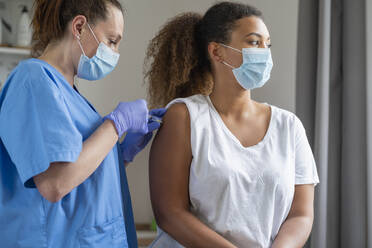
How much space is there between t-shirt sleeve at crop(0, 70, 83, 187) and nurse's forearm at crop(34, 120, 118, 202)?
0.02m

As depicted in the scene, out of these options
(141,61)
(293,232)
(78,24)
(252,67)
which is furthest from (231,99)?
(141,61)

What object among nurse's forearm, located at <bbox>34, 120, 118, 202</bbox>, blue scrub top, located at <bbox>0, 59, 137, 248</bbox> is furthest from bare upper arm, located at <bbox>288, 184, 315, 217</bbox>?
nurse's forearm, located at <bbox>34, 120, 118, 202</bbox>

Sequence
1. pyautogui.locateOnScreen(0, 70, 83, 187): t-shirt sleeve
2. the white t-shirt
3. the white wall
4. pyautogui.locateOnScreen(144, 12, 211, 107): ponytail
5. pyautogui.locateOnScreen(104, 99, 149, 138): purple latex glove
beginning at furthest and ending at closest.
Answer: the white wall < pyautogui.locateOnScreen(144, 12, 211, 107): ponytail < the white t-shirt < pyautogui.locateOnScreen(104, 99, 149, 138): purple latex glove < pyautogui.locateOnScreen(0, 70, 83, 187): t-shirt sleeve

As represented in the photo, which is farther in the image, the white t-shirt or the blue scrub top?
the white t-shirt

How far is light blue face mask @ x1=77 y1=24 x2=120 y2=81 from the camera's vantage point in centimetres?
109

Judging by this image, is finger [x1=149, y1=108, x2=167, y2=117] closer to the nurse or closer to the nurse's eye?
the nurse

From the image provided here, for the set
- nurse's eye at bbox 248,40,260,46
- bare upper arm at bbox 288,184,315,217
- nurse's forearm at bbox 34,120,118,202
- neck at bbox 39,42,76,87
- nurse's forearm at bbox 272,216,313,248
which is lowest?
nurse's forearm at bbox 272,216,313,248

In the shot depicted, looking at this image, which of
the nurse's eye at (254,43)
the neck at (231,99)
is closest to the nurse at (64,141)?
the neck at (231,99)

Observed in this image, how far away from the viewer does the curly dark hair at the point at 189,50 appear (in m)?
1.43

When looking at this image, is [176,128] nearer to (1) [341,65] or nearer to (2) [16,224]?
(2) [16,224]

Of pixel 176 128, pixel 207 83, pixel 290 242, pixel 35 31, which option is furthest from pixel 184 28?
pixel 290 242

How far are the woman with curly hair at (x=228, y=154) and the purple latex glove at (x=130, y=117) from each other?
0.44 feet

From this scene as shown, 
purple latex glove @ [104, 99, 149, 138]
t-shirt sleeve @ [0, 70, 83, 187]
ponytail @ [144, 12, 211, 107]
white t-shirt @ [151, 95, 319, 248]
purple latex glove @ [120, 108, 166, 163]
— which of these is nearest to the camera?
t-shirt sleeve @ [0, 70, 83, 187]

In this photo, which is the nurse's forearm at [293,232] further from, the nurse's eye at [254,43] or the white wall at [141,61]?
the white wall at [141,61]
